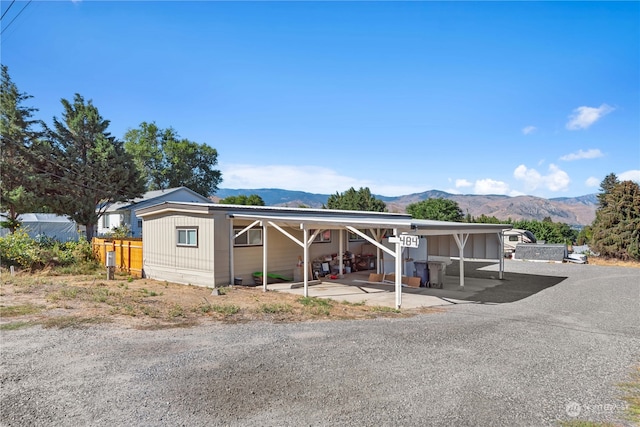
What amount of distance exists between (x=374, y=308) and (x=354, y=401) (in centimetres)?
543

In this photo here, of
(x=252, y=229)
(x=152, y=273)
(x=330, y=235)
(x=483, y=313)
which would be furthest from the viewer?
(x=330, y=235)

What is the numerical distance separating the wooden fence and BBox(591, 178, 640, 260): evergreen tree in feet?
86.3

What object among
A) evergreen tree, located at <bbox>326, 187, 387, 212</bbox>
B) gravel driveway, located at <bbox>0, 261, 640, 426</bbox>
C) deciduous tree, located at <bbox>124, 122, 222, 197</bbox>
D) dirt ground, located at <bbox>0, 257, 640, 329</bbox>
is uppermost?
deciduous tree, located at <bbox>124, 122, 222, 197</bbox>

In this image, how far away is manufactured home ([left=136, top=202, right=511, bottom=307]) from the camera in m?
12.3

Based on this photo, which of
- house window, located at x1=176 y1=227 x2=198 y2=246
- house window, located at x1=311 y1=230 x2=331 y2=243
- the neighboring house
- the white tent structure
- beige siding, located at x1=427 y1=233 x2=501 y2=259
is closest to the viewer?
house window, located at x1=176 y1=227 x2=198 y2=246

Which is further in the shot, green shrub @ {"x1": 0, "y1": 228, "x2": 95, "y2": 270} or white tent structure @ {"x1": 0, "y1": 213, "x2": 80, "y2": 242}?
white tent structure @ {"x1": 0, "y1": 213, "x2": 80, "y2": 242}

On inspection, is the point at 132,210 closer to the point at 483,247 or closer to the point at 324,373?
the point at 483,247

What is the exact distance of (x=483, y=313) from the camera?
898 cm

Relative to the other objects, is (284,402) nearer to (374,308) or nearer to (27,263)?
(374,308)

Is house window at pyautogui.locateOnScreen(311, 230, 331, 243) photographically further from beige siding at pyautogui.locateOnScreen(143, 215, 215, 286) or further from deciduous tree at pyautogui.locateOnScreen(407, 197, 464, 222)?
deciduous tree at pyautogui.locateOnScreen(407, 197, 464, 222)

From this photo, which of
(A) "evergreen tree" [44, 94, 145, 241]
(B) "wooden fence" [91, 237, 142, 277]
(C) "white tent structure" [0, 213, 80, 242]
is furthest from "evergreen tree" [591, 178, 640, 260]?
(C) "white tent structure" [0, 213, 80, 242]

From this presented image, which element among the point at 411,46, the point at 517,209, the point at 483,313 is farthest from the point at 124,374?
the point at 517,209

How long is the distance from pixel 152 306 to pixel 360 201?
110ft

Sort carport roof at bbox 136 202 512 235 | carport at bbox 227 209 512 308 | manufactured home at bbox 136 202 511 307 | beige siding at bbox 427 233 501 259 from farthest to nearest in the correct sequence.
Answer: beige siding at bbox 427 233 501 259, manufactured home at bbox 136 202 511 307, carport roof at bbox 136 202 512 235, carport at bbox 227 209 512 308
